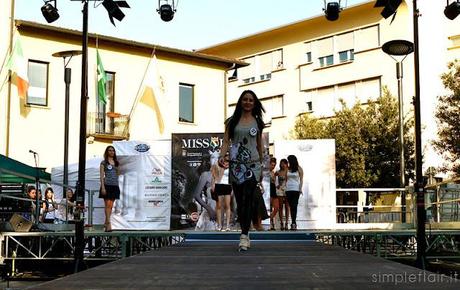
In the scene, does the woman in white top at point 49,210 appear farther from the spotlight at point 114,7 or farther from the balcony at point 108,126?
the balcony at point 108,126

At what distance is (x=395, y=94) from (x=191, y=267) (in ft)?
106

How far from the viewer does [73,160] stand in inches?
1129

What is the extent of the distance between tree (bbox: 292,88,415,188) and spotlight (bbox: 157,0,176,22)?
66.5 ft

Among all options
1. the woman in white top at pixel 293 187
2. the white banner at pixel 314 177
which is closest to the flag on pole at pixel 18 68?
the white banner at pixel 314 177

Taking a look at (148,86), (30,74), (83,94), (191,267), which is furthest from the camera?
(148,86)

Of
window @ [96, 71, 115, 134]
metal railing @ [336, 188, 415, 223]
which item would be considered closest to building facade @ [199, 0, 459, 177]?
metal railing @ [336, 188, 415, 223]

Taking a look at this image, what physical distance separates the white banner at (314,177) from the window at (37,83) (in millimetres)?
13642

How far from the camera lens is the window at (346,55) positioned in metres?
39.9

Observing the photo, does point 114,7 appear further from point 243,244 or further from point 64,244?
point 243,244

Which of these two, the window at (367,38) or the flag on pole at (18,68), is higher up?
the window at (367,38)

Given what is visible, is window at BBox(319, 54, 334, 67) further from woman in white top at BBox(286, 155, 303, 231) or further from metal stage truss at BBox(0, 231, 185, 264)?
metal stage truss at BBox(0, 231, 185, 264)

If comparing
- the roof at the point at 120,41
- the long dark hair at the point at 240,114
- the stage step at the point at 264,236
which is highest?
the roof at the point at 120,41

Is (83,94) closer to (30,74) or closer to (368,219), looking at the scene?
(368,219)

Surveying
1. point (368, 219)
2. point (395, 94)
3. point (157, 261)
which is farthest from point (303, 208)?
point (395, 94)
